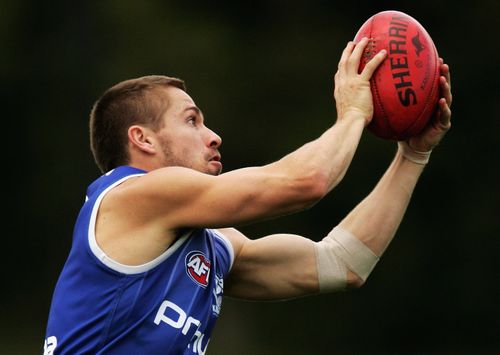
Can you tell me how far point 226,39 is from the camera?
1844 centimetres

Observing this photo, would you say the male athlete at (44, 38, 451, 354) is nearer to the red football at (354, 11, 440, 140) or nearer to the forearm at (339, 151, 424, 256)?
the red football at (354, 11, 440, 140)

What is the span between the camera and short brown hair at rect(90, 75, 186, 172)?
17.4ft

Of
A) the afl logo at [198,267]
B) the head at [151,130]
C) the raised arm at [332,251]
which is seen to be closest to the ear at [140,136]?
the head at [151,130]

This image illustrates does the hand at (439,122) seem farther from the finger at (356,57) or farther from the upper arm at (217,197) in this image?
the upper arm at (217,197)

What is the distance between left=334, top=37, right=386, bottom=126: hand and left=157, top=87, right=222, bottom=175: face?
2.15ft

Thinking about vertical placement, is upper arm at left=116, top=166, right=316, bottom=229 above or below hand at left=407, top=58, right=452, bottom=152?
below

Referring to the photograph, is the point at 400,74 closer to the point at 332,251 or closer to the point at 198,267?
the point at 332,251

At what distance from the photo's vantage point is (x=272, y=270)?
570 centimetres

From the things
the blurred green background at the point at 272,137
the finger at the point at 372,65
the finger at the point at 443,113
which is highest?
the finger at the point at 372,65

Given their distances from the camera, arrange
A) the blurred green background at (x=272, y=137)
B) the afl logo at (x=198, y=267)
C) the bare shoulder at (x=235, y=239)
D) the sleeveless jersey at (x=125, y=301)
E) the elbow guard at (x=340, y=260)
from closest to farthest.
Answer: the sleeveless jersey at (x=125, y=301), the afl logo at (x=198, y=267), the bare shoulder at (x=235, y=239), the elbow guard at (x=340, y=260), the blurred green background at (x=272, y=137)

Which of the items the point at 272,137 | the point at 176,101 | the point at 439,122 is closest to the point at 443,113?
the point at 439,122

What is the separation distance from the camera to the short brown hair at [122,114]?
5316mm

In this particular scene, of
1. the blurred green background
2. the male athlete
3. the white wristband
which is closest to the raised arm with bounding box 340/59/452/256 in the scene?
the white wristband

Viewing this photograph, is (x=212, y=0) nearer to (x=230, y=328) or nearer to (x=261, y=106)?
(x=261, y=106)
